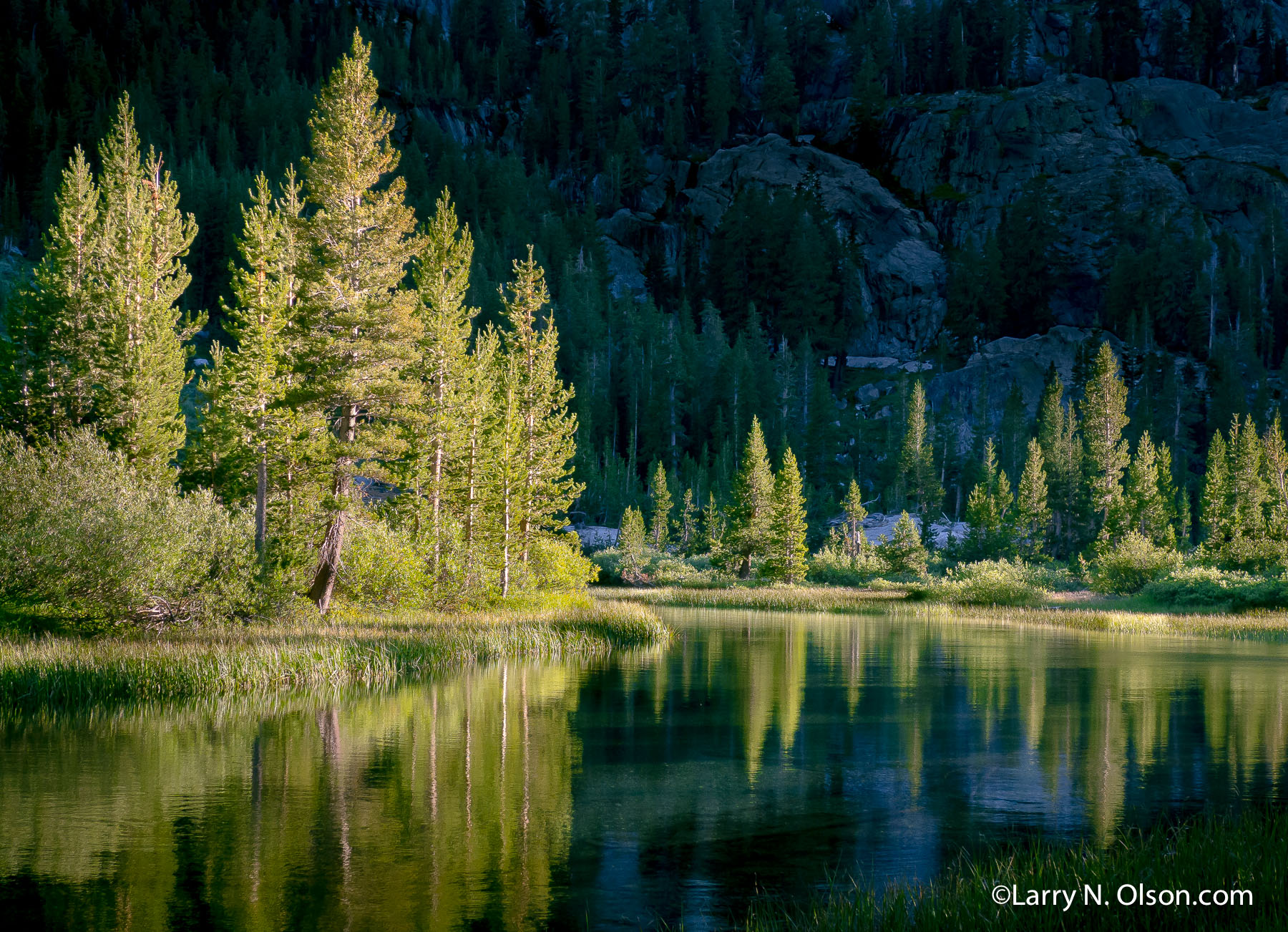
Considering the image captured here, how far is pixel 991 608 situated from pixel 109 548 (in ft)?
168

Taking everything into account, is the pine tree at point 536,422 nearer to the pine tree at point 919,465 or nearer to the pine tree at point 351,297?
the pine tree at point 351,297

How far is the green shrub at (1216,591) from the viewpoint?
57094 millimetres

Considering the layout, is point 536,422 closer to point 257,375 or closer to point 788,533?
point 257,375

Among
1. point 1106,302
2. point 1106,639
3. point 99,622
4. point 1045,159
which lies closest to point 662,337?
point 1106,302

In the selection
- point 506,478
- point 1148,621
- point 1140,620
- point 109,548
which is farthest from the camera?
point 506,478

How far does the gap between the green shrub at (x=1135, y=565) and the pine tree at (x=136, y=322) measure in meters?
59.6

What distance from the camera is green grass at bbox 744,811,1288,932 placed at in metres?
9.72

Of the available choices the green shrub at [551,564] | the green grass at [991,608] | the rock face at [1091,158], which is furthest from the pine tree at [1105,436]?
the green shrub at [551,564]

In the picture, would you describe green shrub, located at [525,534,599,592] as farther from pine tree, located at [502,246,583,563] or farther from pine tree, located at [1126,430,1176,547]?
pine tree, located at [1126,430,1176,547]

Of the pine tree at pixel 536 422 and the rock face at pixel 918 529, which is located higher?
the pine tree at pixel 536 422

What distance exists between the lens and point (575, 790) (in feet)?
57.6

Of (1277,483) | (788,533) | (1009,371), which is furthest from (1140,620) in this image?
(1009,371)

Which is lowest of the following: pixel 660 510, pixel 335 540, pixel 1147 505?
pixel 335 540

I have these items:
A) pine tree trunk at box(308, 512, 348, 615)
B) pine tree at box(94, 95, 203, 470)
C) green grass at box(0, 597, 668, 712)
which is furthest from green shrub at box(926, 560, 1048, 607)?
pine tree at box(94, 95, 203, 470)
